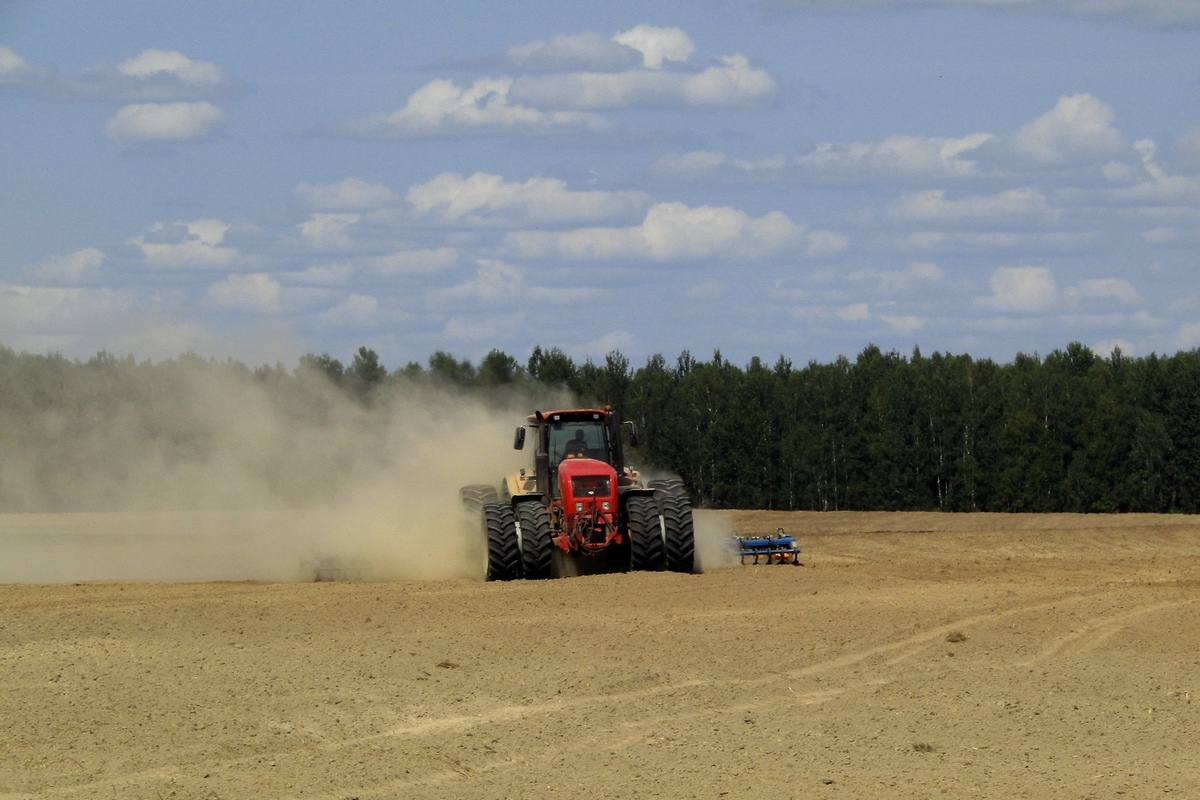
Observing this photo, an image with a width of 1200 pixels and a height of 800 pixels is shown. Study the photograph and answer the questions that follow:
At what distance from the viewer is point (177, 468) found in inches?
1510

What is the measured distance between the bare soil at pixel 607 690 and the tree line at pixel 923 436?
37.9 metres

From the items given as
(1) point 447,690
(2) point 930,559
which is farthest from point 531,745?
(2) point 930,559

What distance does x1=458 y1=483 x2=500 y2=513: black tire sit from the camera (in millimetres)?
25438

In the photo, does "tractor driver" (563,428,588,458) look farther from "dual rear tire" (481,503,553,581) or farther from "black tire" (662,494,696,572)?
"black tire" (662,494,696,572)

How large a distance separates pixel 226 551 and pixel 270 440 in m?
5.23

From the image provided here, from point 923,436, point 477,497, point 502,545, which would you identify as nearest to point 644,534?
point 502,545

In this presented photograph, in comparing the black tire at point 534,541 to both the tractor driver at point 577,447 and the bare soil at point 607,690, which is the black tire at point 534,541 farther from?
the tractor driver at point 577,447

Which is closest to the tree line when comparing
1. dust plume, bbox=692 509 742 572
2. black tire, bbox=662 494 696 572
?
dust plume, bbox=692 509 742 572

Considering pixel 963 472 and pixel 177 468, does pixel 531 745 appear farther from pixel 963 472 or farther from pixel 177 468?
pixel 963 472

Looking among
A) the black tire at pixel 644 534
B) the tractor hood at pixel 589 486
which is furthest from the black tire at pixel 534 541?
the black tire at pixel 644 534

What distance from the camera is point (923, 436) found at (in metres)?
66.0

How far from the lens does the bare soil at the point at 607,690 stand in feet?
36.1

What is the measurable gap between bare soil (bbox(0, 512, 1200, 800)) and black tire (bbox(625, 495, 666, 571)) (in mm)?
557

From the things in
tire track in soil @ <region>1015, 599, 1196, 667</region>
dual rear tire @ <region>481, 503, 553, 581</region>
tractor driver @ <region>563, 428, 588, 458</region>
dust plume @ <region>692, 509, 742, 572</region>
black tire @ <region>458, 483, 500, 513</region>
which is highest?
tractor driver @ <region>563, 428, 588, 458</region>
